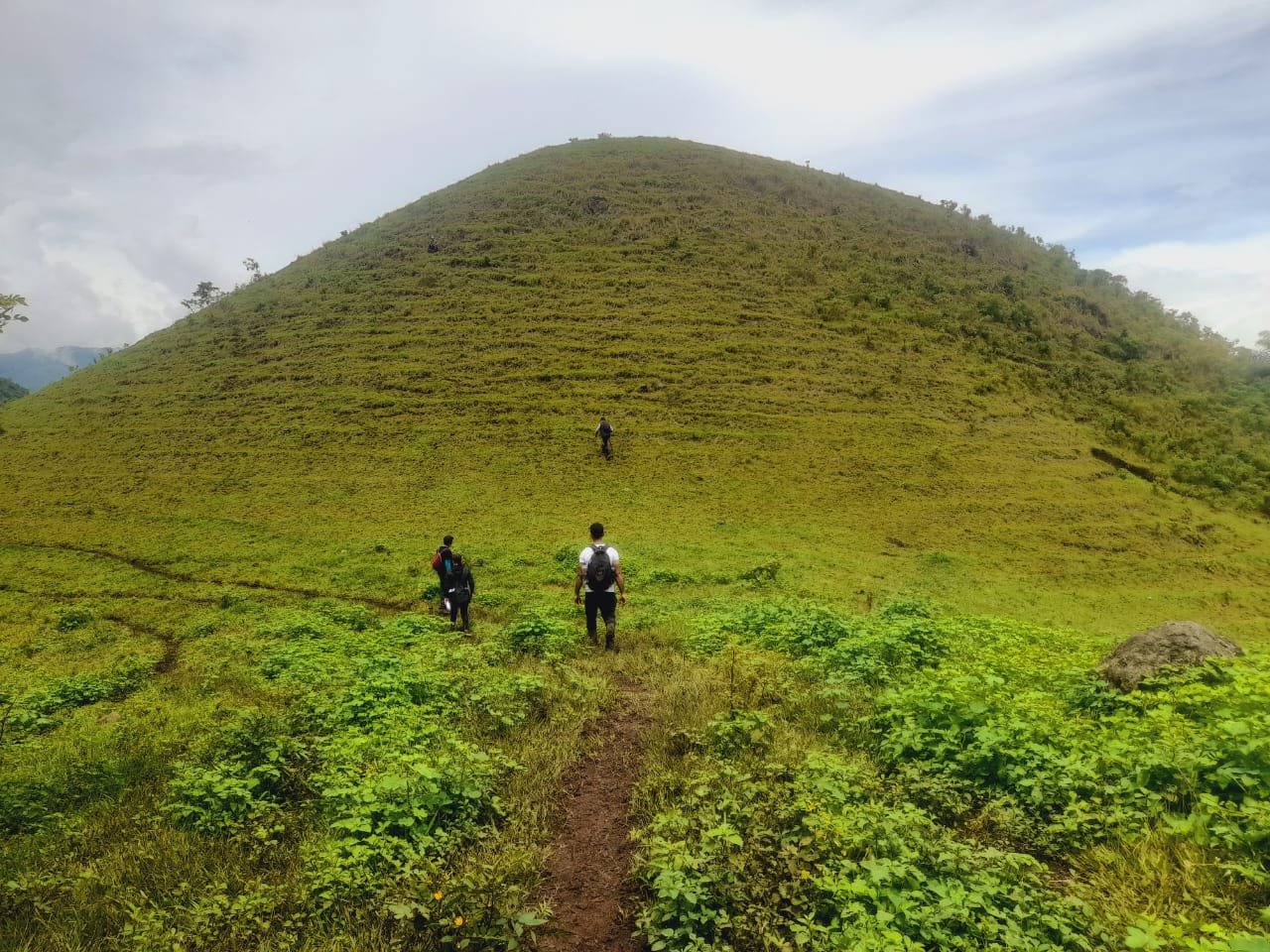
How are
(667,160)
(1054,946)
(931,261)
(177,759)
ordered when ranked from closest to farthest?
1. (1054,946)
2. (177,759)
3. (931,261)
4. (667,160)

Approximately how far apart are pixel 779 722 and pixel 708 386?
28.6 m

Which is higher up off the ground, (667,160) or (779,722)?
(667,160)

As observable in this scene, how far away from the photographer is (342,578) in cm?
1873

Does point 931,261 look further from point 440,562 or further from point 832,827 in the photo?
point 832,827

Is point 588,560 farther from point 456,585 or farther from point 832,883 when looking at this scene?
point 832,883

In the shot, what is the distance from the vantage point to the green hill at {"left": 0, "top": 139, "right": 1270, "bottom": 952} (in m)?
4.18

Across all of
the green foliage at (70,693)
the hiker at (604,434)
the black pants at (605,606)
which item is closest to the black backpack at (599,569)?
the black pants at (605,606)

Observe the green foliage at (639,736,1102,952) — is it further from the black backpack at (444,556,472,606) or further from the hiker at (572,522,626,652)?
the black backpack at (444,556,472,606)

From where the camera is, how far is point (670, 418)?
32.0 m

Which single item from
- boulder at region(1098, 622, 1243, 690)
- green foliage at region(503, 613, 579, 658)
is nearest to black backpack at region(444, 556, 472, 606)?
green foliage at region(503, 613, 579, 658)

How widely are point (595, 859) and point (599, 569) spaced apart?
5.74 meters

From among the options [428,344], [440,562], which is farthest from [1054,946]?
[428,344]

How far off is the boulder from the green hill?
0.42 meters

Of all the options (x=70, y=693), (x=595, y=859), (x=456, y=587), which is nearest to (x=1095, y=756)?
(x=595, y=859)
